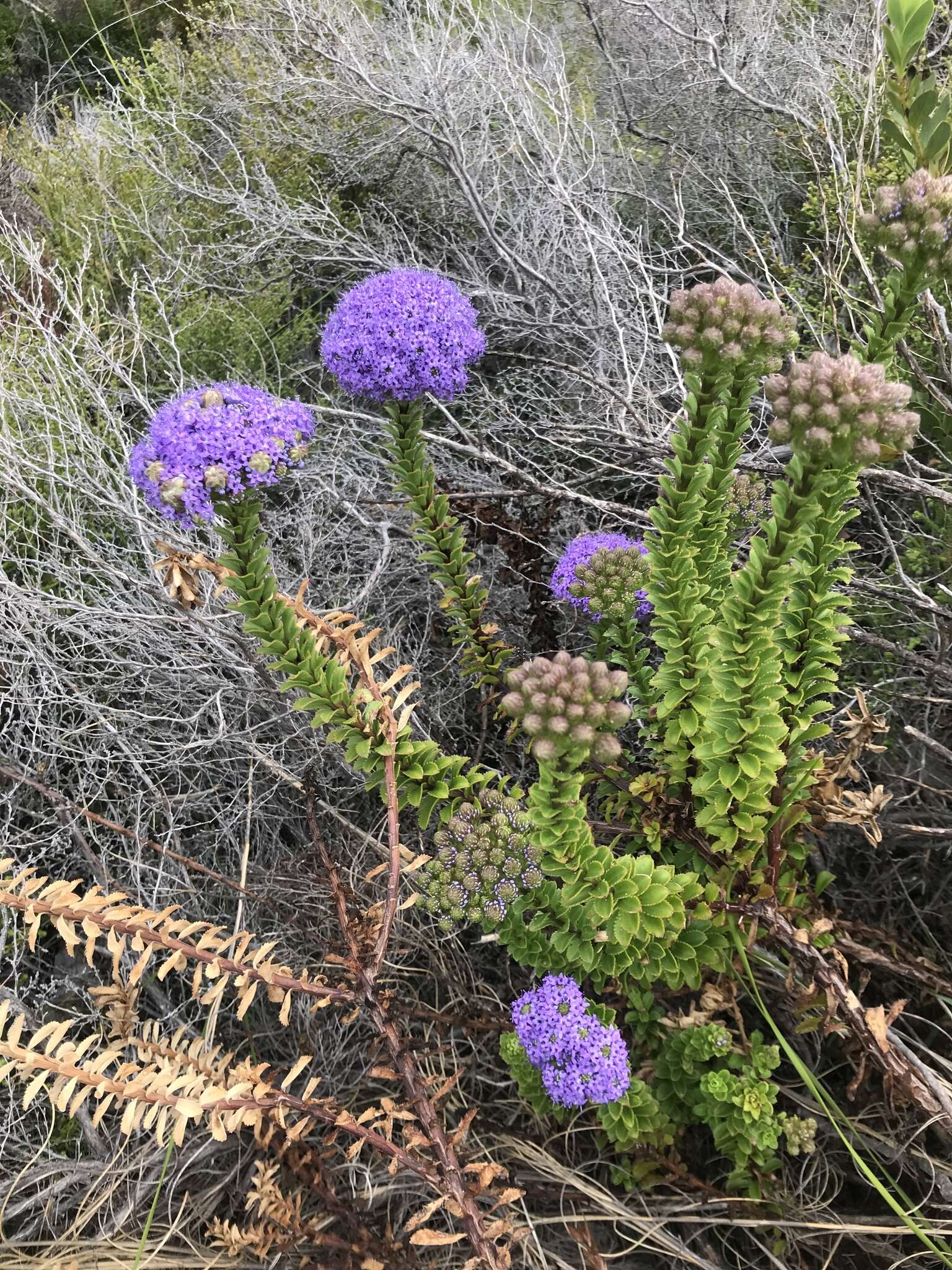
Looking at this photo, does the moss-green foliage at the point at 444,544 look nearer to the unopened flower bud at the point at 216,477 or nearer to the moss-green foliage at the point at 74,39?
the unopened flower bud at the point at 216,477

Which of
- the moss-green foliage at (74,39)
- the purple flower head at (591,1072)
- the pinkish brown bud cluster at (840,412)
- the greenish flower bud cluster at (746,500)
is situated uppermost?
the moss-green foliage at (74,39)

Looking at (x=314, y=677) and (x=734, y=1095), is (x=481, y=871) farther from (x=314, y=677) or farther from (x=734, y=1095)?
(x=734, y=1095)

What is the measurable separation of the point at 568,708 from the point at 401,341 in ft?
4.56

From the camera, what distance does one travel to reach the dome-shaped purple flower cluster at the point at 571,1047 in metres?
2.15

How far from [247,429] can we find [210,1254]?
2.31 meters

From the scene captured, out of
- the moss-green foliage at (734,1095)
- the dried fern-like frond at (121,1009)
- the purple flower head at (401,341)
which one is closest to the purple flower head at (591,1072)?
the moss-green foliage at (734,1095)

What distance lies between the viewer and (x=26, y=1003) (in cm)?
309

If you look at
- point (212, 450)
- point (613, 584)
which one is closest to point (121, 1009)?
point (212, 450)

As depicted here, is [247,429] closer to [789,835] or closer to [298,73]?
[789,835]

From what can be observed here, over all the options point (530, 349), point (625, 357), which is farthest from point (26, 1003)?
point (530, 349)

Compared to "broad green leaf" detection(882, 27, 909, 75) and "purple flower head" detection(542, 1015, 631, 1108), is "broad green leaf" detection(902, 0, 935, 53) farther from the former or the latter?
"purple flower head" detection(542, 1015, 631, 1108)

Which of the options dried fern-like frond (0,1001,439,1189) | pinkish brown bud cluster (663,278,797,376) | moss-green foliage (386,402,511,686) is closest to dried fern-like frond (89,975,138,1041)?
dried fern-like frond (0,1001,439,1189)

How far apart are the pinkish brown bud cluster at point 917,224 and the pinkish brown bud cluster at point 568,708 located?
1086 mm

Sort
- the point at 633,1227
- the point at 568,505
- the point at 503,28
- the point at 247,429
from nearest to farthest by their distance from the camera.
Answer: the point at 247,429 < the point at 633,1227 < the point at 568,505 < the point at 503,28
